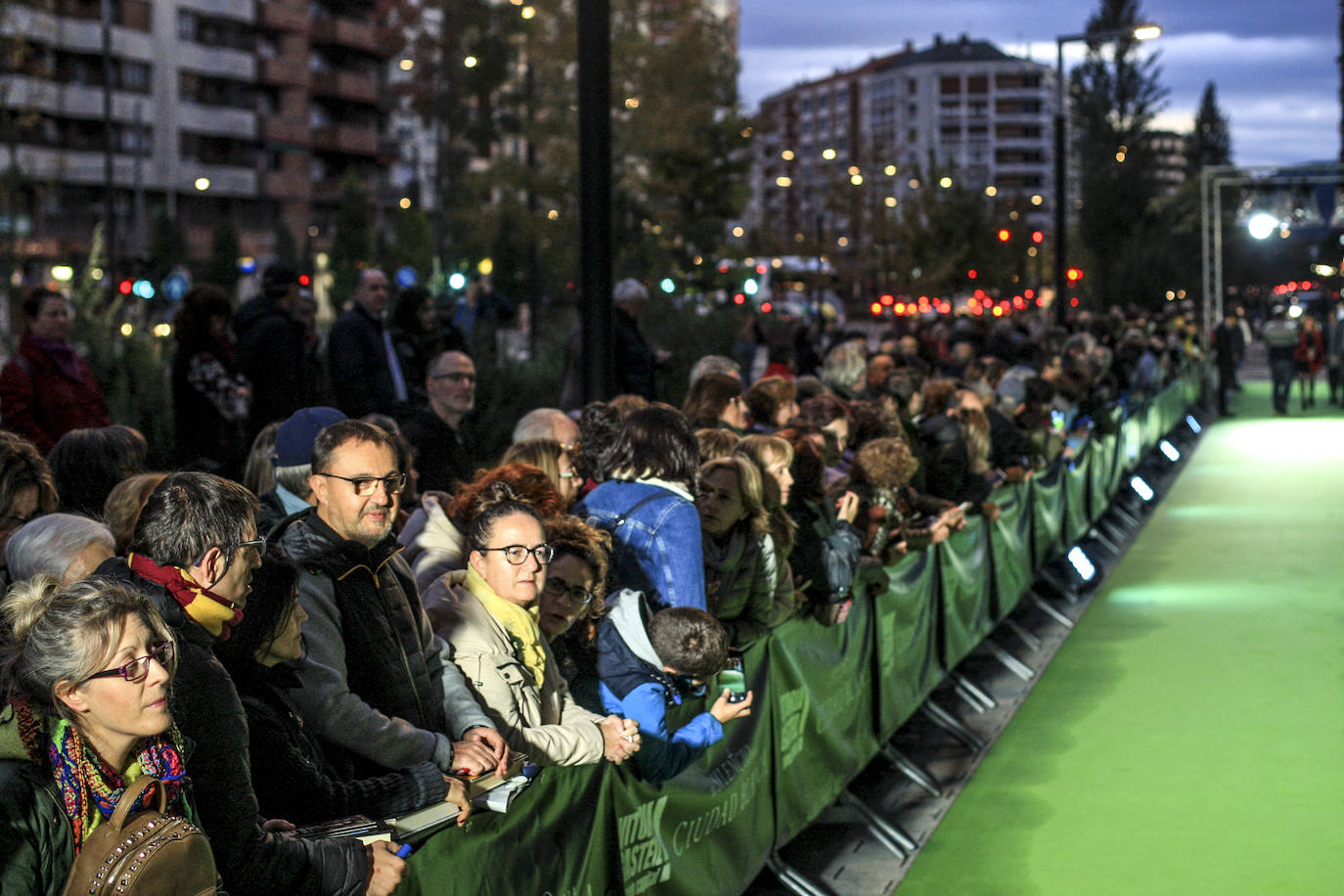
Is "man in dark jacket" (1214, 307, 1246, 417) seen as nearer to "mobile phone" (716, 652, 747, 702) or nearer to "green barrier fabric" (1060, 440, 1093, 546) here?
"green barrier fabric" (1060, 440, 1093, 546)

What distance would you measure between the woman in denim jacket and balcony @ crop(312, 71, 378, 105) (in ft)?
261

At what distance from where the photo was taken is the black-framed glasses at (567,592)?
511cm

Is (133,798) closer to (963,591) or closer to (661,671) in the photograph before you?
(661,671)

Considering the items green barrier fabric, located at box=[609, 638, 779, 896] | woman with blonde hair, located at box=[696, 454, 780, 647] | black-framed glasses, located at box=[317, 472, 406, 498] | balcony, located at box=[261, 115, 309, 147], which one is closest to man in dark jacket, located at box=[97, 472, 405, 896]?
black-framed glasses, located at box=[317, 472, 406, 498]

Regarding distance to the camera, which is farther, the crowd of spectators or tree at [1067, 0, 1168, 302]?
tree at [1067, 0, 1168, 302]

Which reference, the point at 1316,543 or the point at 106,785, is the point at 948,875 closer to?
the point at 106,785

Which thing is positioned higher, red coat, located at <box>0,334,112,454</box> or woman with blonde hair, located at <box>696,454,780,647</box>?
red coat, located at <box>0,334,112,454</box>

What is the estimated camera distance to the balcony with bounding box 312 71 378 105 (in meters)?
82.1

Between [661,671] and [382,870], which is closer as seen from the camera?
[382,870]

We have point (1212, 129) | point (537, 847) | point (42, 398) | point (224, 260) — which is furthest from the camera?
point (1212, 129)

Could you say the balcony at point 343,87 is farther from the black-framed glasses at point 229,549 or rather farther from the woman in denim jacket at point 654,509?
the black-framed glasses at point 229,549

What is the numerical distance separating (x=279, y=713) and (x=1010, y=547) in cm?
820

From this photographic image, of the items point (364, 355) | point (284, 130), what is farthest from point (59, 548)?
point (284, 130)

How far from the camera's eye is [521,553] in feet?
15.6
